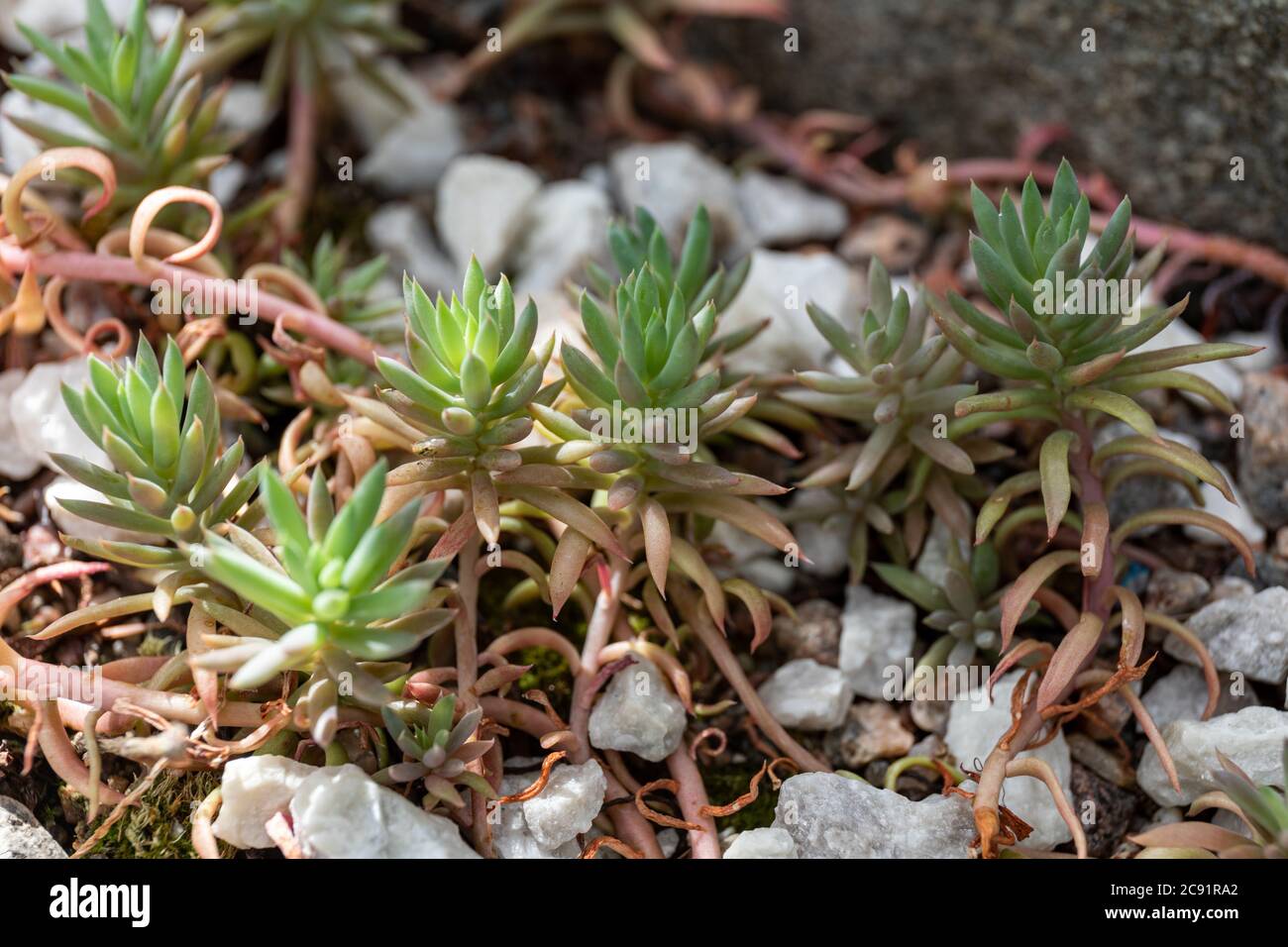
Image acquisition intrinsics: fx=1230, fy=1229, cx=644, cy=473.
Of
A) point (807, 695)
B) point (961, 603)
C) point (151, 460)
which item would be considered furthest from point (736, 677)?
point (151, 460)

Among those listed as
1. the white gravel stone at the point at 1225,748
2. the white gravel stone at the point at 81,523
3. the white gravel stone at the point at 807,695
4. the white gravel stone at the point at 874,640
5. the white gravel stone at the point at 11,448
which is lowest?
the white gravel stone at the point at 1225,748

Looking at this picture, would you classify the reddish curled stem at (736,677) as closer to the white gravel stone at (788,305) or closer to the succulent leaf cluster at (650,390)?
the succulent leaf cluster at (650,390)

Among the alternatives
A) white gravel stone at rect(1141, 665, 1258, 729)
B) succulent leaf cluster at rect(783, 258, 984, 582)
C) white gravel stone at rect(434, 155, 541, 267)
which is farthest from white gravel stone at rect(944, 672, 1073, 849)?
white gravel stone at rect(434, 155, 541, 267)

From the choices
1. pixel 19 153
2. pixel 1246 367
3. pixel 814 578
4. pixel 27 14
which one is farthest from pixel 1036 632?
pixel 27 14

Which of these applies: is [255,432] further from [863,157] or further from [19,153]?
[863,157]

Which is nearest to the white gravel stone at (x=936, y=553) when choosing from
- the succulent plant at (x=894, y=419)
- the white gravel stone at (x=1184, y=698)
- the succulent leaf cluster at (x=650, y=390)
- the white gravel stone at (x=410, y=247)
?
the succulent plant at (x=894, y=419)

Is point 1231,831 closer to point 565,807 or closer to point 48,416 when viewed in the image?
point 565,807
